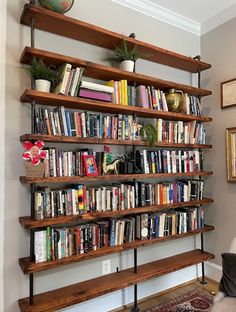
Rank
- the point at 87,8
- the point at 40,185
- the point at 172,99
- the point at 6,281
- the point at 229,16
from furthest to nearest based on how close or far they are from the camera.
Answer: the point at 229,16, the point at 172,99, the point at 87,8, the point at 40,185, the point at 6,281

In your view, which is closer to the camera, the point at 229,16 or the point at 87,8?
the point at 87,8

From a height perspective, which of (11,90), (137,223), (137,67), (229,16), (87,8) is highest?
(229,16)

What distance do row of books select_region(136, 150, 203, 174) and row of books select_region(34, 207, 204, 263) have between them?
1.32 ft

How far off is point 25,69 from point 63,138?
58cm

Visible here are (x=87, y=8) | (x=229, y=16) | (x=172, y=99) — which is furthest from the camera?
(x=229, y=16)

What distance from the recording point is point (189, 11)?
252 cm

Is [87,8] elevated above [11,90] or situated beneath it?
elevated above

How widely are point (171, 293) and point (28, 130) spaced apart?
6.52 ft

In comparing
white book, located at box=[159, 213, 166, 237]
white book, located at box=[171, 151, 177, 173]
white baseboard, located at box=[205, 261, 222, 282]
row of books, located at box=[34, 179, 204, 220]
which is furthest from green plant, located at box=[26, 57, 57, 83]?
white baseboard, located at box=[205, 261, 222, 282]

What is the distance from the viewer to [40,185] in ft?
6.05

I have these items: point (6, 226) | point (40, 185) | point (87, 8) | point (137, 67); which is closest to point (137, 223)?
point (40, 185)

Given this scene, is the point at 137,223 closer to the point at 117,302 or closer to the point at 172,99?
the point at 117,302

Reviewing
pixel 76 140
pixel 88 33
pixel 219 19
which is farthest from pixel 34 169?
pixel 219 19

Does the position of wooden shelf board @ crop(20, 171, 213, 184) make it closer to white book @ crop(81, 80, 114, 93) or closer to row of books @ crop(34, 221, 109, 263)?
Answer: row of books @ crop(34, 221, 109, 263)
